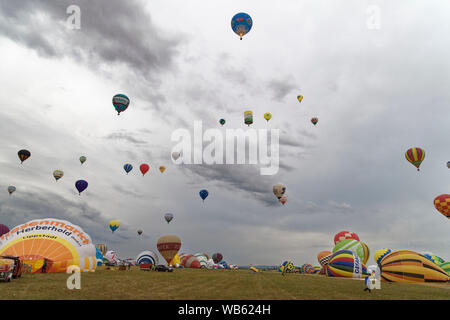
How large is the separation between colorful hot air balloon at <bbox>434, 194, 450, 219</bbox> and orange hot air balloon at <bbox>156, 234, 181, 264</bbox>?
119 ft

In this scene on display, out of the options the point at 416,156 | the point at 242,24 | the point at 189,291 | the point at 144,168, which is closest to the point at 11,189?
the point at 144,168

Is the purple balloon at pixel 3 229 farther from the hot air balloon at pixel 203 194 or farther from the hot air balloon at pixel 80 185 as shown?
the hot air balloon at pixel 203 194

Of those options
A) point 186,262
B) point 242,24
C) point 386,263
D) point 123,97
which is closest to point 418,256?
point 386,263

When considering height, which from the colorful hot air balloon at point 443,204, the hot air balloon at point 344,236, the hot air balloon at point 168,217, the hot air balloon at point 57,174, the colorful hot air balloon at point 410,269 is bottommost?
the colorful hot air balloon at point 410,269

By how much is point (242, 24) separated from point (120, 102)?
19205 mm

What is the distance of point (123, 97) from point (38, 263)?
22354 mm

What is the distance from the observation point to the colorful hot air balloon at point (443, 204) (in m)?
35.3

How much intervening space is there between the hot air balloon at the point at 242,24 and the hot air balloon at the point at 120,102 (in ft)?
57.6

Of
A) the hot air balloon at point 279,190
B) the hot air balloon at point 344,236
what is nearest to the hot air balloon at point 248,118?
the hot air balloon at point 279,190

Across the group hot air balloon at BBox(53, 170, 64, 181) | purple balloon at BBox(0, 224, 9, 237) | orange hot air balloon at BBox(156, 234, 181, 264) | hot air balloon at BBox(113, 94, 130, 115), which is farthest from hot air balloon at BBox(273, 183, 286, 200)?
purple balloon at BBox(0, 224, 9, 237)

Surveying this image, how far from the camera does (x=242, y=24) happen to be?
117 feet

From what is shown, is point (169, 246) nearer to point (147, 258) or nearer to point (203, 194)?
point (147, 258)
